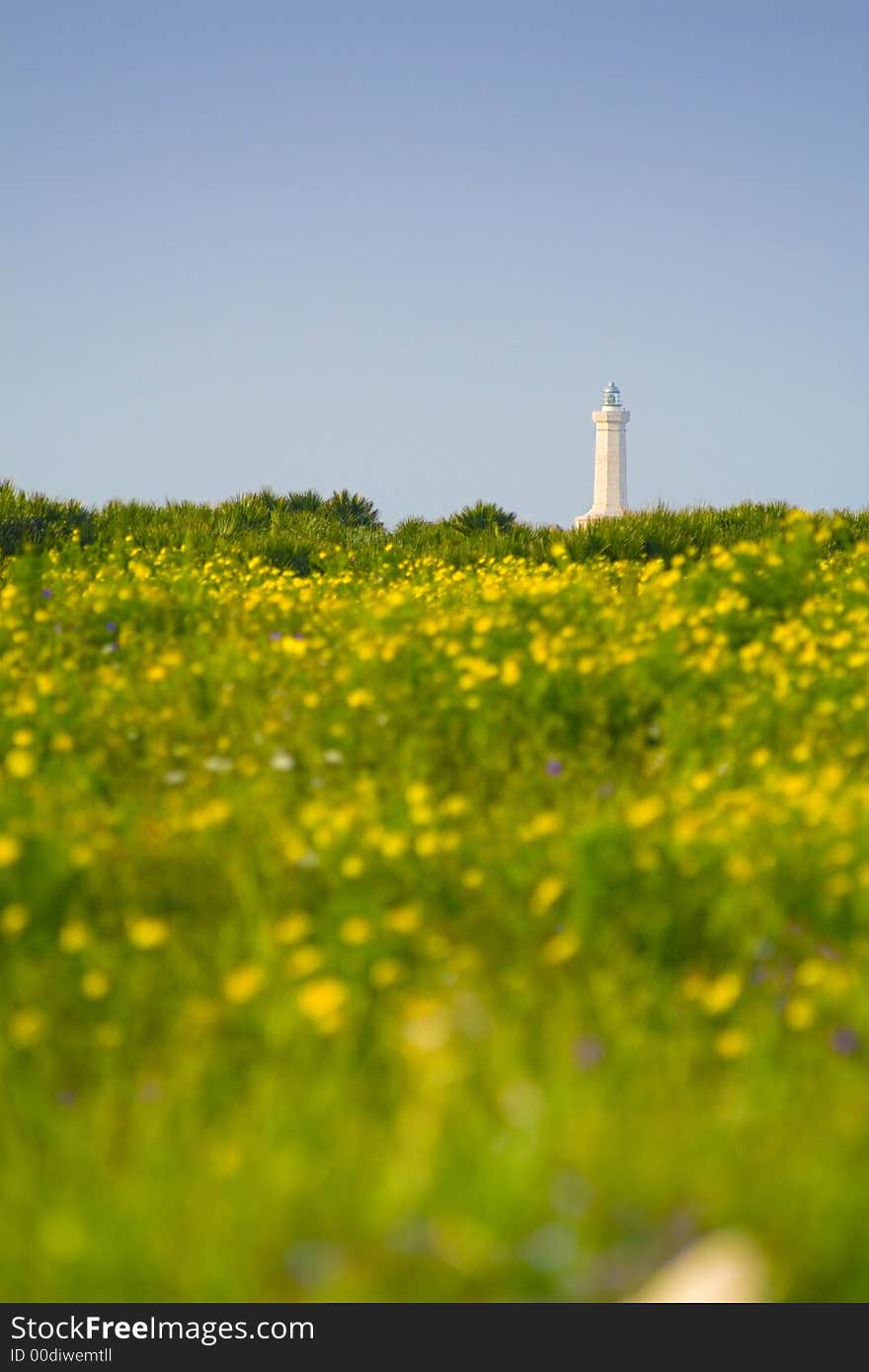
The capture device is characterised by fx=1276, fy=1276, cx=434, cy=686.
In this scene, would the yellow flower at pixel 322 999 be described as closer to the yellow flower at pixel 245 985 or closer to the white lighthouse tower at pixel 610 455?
the yellow flower at pixel 245 985

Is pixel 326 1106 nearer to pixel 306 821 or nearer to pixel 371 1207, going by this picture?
pixel 371 1207

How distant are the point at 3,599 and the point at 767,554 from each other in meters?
5.35

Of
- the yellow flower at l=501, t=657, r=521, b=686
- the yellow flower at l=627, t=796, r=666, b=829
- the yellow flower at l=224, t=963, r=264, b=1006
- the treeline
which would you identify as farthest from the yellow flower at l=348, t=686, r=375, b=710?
the treeline

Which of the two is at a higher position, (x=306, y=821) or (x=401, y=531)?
(x=401, y=531)

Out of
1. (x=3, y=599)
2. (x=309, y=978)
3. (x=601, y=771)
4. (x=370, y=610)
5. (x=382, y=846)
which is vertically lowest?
(x=309, y=978)

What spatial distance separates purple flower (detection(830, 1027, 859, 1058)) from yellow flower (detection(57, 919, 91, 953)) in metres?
2.08

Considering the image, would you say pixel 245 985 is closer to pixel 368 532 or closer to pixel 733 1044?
pixel 733 1044

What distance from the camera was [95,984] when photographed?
11.8 ft

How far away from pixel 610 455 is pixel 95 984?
54.5 m

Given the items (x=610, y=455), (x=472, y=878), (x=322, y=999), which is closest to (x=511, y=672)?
(x=472, y=878)

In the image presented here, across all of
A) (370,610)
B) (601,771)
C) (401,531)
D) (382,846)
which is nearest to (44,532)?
(401,531)

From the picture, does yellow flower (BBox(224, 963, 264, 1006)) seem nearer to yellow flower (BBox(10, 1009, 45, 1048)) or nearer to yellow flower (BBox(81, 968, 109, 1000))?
yellow flower (BBox(81, 968, 109, 1000))

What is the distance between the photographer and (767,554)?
29.1 feet

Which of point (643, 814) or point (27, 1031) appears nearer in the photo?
point (27, 1031)
